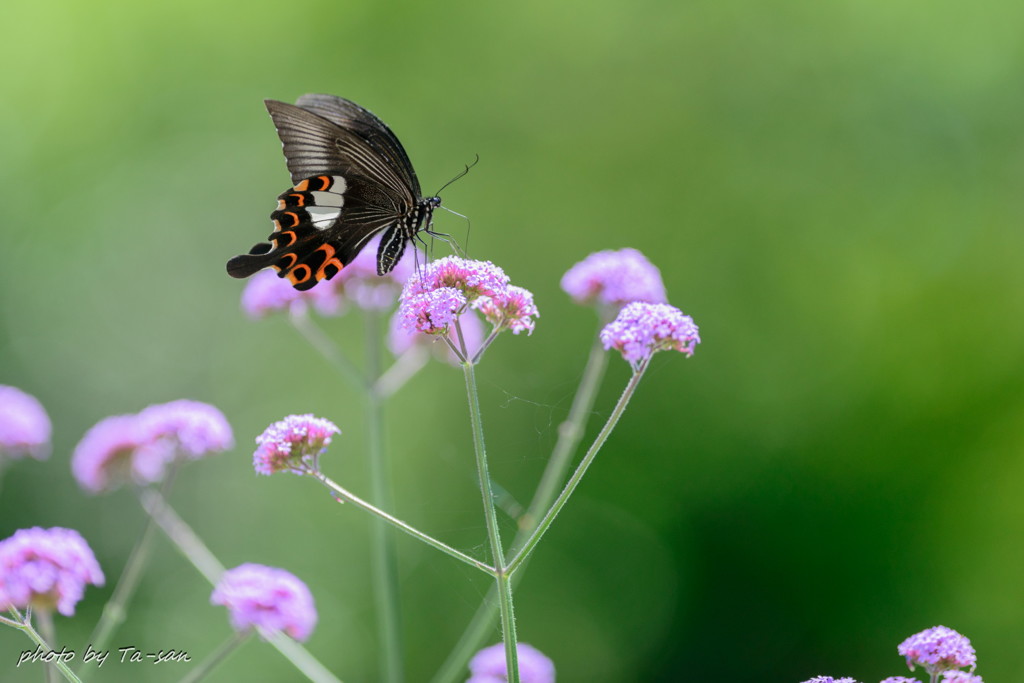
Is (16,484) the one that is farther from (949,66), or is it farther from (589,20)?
(949,66)

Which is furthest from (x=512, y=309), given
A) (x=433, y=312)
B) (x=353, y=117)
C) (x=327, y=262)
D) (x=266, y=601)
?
(x=353, y=117)

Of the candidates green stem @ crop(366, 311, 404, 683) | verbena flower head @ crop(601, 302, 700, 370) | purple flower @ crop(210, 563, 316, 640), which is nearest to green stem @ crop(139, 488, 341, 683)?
purple flower @ crop(210, 563, 316, 640)

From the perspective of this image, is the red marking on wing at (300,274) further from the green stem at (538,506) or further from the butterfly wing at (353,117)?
the green stem at (538,506)

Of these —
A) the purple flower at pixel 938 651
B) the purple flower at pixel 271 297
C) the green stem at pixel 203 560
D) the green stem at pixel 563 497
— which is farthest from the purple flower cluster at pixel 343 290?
the purple flower at pixel 938 651

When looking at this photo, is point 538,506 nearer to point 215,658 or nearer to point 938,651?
point 215,658

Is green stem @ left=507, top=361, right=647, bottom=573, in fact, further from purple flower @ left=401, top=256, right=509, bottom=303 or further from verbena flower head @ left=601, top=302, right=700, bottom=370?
purple flower @ left=401, top=256, right=509, bottom=303
